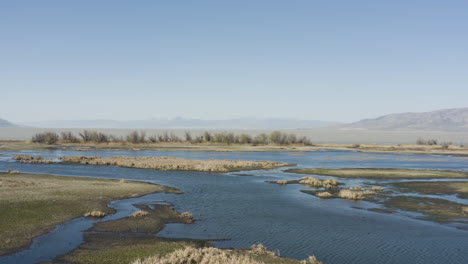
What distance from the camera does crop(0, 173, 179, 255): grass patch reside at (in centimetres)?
1950

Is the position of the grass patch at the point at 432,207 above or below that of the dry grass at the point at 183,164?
below

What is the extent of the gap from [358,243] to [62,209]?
58.4 feet

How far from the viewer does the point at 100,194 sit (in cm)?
3106

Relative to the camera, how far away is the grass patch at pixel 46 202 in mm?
19500

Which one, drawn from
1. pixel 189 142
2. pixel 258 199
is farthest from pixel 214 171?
pixel 189 142

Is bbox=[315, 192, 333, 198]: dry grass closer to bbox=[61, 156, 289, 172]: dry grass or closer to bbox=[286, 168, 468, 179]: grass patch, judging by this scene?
bbox=[286, 168, 468, 179]: grass patch

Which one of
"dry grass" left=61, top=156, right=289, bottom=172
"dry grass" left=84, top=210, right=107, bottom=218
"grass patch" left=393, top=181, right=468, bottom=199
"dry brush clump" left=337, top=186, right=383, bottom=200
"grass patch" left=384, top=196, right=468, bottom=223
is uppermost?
"dry grass" left=61, top=156, right=289, bottom=172

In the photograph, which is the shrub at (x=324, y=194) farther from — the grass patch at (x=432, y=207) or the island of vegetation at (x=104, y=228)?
the island of vegetation at (x=104, y=228)

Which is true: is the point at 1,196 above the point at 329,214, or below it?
above

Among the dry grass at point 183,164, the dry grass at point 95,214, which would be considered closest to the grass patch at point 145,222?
the dry grass at point 95,214

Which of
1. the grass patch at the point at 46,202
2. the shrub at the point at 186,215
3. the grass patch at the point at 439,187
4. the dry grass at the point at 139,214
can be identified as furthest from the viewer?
the grass patch at the point at 439,187

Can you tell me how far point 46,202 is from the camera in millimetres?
26297

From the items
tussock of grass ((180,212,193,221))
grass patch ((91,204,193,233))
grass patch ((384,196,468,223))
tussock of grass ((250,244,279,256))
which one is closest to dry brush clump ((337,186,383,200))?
grass patch ((384,196,468,223))

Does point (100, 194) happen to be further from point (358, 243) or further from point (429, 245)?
point (429, 245)
